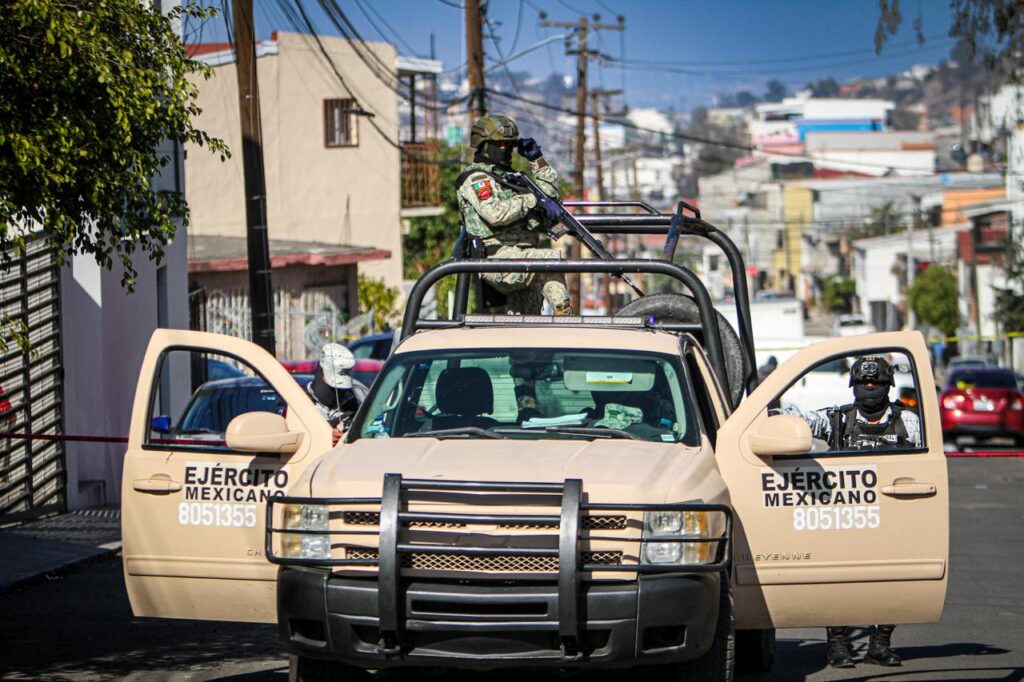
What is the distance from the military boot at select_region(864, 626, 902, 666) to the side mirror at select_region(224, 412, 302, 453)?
13.1 ft

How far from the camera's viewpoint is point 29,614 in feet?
36.8

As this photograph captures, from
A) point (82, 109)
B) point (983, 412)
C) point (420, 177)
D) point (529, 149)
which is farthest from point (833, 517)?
point (420, 177)

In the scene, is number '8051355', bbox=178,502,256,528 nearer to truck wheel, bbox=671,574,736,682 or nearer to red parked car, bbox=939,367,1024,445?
truck wheel, bbox=671,574,736,682

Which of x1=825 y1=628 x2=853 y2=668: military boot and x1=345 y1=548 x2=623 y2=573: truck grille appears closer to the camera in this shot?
x1=345 y1=548 x2=623 y2=573: truck grille

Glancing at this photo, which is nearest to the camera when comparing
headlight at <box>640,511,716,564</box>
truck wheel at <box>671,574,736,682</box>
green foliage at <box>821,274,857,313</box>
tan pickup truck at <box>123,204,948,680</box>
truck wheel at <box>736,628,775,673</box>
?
tan pickup truck at <box>123,204,948,680</box>

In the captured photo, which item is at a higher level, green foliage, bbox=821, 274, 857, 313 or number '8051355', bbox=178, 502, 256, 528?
number '8051355', bbox=178, 502, 256, 528

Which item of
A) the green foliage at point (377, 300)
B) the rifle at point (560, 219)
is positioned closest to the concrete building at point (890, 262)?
the green foliage at point (377, 300)

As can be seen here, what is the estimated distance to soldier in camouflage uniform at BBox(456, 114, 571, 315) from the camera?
32.4 feet

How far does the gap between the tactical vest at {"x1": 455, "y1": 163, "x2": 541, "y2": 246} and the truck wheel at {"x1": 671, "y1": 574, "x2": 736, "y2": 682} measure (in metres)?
4.26

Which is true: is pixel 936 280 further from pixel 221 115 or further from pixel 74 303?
pixel 74 303

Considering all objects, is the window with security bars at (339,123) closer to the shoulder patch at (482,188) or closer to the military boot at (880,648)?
the shoulder patch at (482,188)

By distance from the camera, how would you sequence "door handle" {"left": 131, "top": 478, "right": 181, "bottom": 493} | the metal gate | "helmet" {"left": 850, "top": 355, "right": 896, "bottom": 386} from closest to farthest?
"door handle" {"left": 131, "top": 478, "right": 181, "bottom": 493}
"helmet" {"left": 850, "top": 355, "right": 896, "bottom": 386}
the metal gate

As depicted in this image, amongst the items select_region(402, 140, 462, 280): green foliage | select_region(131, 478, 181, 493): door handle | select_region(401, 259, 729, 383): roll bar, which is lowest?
select_region(131, 478, 181, 493): door handle

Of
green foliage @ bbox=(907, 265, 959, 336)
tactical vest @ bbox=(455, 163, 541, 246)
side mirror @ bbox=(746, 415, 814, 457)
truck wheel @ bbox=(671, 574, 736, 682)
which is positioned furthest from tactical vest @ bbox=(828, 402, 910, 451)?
green foliage @ bbox=(907, 265, 959, 336)
